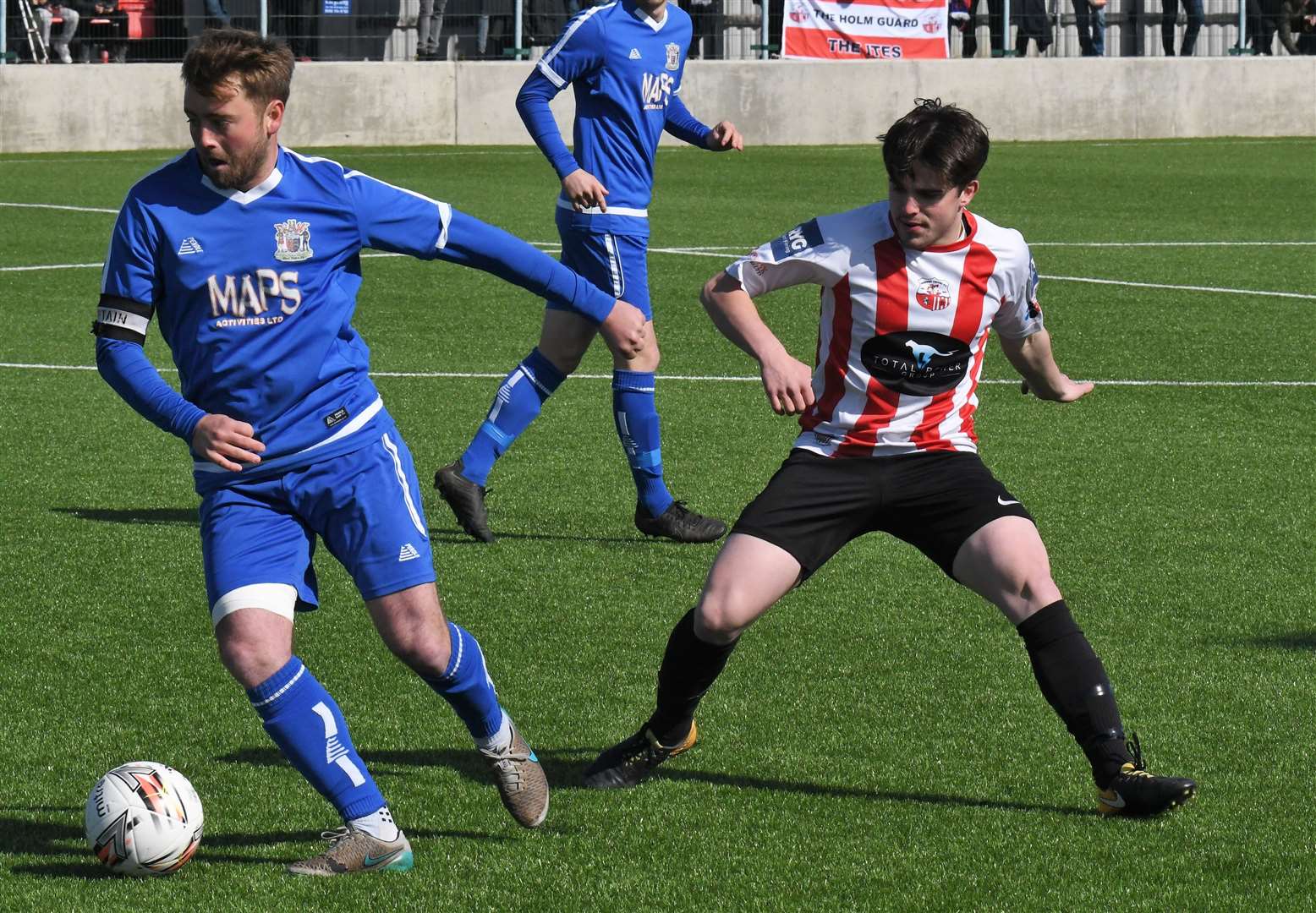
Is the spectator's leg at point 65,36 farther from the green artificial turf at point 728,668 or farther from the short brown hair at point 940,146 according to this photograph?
the short brown hair at point 940,146

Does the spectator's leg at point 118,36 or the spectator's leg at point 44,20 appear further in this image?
the spectator's leg at point 118,36

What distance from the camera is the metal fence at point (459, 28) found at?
896 inches

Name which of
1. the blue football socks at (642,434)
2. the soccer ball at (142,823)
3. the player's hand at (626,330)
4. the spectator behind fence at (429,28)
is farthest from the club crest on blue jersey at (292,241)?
the spectator behind fence at (429,28)

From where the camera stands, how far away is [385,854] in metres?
4.29

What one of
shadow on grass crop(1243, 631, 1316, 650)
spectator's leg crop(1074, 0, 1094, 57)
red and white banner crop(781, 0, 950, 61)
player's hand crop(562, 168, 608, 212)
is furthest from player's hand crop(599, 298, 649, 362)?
spectator's leg crop(1074, 0, 1094, 57)

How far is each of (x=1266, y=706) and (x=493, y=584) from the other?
262 cm

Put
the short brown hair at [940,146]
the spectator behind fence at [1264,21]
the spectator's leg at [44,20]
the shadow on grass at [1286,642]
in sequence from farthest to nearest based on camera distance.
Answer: the spectator behind fence at [1264,21] < the spectator's leg at [44,20] < the shadow on grass at [1286,642] < the short brown hair at [940,146]

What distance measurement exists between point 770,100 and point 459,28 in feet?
12.7

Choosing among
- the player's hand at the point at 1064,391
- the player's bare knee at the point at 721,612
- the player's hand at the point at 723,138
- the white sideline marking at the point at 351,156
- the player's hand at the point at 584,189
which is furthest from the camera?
the white sideline marking at the point at 351,156

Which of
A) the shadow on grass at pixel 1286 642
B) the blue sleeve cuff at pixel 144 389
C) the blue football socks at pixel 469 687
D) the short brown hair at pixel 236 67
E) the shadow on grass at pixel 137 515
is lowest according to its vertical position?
the shadow on grass at pixel 1286 642

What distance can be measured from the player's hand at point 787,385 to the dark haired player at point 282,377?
33 centimetres

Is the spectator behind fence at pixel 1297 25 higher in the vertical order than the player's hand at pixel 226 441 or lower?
higher

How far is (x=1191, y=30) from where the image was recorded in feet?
85.3

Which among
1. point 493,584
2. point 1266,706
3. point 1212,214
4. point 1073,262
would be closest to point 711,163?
point 1212,214
